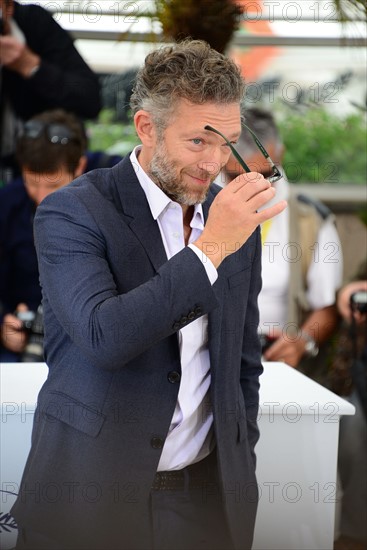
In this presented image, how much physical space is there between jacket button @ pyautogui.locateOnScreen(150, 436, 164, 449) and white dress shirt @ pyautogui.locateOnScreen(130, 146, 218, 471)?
0.05 metres

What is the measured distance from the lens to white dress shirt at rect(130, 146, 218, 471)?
5.71ft

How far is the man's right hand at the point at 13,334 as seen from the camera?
3115 mm

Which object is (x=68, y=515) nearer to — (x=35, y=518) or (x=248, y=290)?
(x=35, y=518)

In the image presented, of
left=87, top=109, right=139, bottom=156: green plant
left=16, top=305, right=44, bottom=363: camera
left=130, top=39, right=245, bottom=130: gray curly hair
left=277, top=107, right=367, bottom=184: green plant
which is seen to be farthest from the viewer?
left=277, top=107, right=367, bottom=184: green plant

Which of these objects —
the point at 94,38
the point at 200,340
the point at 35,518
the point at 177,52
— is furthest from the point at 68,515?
the point at 94,38

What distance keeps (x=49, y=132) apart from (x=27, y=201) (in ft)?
0.99

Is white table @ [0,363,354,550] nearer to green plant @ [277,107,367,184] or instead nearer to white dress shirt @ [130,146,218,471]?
white dress shirt @ [130,146,218,471]

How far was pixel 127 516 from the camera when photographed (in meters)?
1.75

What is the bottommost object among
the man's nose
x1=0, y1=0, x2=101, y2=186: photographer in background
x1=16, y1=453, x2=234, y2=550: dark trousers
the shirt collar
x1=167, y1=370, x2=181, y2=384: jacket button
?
x1=16, y1=453, x2=234, y2=550: dark trousers

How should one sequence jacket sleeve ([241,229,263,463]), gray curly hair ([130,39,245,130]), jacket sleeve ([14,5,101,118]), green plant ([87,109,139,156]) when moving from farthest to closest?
1. green plant ([87,109,139,156])
2. jacket sleeve ([14,5,101,118])
3. jacket sleeve ([241,229,263,463])
4. gray curly hair ([130,39,245,130])

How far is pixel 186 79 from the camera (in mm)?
1677

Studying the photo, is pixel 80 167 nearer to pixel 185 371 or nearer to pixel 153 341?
pixel 185 371

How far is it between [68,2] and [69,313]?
173 centimetres

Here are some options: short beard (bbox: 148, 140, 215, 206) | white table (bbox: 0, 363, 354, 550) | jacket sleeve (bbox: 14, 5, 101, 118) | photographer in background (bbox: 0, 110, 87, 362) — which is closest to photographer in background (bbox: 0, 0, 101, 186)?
jacket sleeve (bbox: 14, 5, 101, 118)
